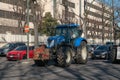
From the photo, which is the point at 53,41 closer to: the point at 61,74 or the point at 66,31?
the point at 66,31

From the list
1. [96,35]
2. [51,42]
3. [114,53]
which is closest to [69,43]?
[51,42]

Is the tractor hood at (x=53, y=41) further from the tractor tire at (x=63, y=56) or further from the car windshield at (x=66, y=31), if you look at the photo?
the tractor tire at (x=63, y=56)

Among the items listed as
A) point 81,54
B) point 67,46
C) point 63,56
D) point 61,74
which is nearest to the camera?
point 61,74

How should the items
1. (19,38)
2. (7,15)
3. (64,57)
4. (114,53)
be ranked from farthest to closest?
(7,15), (19,38), (114,53), (64,57)

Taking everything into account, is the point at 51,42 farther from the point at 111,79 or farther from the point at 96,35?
the point at 96,35

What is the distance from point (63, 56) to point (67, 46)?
1.27 m

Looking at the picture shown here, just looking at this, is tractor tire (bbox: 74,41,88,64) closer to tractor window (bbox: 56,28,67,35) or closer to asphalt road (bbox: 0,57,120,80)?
tractor window (bbox: 56,28,67,35)

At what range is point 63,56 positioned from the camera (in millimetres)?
22109

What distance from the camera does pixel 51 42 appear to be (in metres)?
23.5

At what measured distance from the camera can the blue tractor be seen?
2244cm

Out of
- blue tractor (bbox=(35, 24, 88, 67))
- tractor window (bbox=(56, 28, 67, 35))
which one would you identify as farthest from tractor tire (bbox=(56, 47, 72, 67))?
tractor window (bbox=(56, 28, 67, 35))

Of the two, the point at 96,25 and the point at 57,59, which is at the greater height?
the point at 96,25

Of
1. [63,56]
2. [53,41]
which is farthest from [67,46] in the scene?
[63,56]

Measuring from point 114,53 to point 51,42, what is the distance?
534 cm
